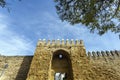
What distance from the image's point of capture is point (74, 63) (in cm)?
1195

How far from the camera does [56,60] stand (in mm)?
13219

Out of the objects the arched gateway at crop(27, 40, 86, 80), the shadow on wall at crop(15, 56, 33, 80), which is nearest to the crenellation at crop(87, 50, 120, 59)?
the arched gateway at crop(27, 40, 86, 80)

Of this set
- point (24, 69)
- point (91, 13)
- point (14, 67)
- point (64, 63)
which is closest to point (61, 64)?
point (64, 63)

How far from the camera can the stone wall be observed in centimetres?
1215

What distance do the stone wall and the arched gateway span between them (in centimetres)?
114

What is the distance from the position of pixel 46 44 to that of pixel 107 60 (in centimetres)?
540

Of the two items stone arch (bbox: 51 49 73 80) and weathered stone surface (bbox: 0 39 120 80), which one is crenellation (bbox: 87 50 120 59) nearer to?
weathered stone surface (bbox: 0 39 120 80)

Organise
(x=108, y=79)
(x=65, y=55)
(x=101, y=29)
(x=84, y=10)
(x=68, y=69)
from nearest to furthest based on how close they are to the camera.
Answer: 1. (x=84, y=10)
2. (x=101, y=29)
3. (x=108, y=79)
4. (x=68, y=69)
5. (x=65, y=55)

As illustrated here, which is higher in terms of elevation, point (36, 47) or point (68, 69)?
point (36, 47)

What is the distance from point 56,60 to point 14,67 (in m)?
3.49

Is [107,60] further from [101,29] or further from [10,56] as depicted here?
[10,56]

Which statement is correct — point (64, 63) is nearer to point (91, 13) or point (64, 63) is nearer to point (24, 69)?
point (24, 69)

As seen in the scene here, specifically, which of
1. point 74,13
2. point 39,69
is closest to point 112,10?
point 74,13

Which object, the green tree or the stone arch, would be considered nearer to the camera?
the green tree
